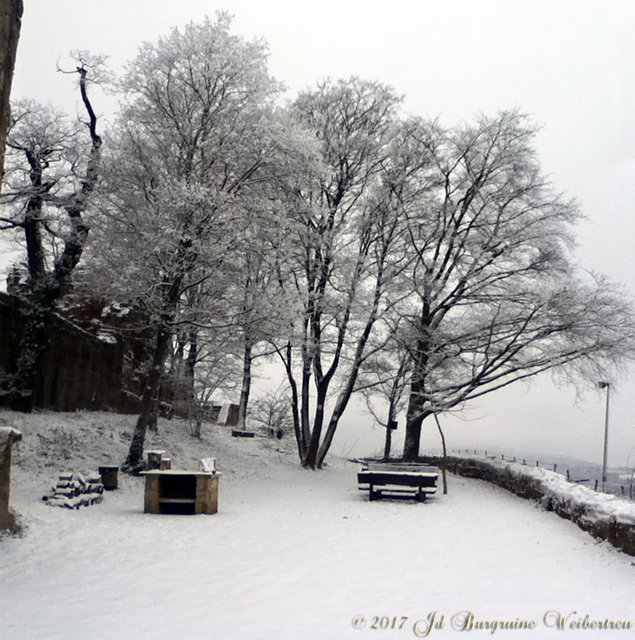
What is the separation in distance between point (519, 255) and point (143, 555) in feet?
52.7

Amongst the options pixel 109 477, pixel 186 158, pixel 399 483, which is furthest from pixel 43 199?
pixel 399 483

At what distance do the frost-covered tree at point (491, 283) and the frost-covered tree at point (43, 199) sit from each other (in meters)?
9.98

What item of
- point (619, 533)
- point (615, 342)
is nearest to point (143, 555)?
point (619, 533)

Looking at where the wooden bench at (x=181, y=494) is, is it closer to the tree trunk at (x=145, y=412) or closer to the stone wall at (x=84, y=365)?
the tree trunk at (x=145, y=412)

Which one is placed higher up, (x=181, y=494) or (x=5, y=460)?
(x=5, y=460)

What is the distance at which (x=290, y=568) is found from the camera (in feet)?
25.2

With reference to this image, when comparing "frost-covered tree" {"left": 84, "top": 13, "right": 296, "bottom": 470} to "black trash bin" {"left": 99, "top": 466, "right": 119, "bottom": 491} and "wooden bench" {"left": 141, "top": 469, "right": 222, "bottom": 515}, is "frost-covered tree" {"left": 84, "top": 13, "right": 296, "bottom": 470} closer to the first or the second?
"black trash bin" {"left": 99, "top": 466, "right": 119, "bottom": 491}

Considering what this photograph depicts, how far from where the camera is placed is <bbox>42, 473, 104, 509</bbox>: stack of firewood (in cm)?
1095

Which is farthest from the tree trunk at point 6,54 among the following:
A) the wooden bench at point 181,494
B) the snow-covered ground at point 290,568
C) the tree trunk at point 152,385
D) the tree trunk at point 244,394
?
the tree trunk at point 244,394

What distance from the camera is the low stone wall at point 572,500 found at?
9.45 m

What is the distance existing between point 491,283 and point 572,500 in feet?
31.9

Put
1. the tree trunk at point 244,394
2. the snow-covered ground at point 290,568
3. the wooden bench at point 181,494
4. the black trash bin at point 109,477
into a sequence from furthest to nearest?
the tree trunk at point 244,394, the black trash bin at point 109,477, the wooden bench at point 181,494, the snow-covered ground at point 290,568

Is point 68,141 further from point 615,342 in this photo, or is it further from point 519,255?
point 615,342

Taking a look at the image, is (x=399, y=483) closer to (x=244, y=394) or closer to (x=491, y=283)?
(x=491, y=283)
